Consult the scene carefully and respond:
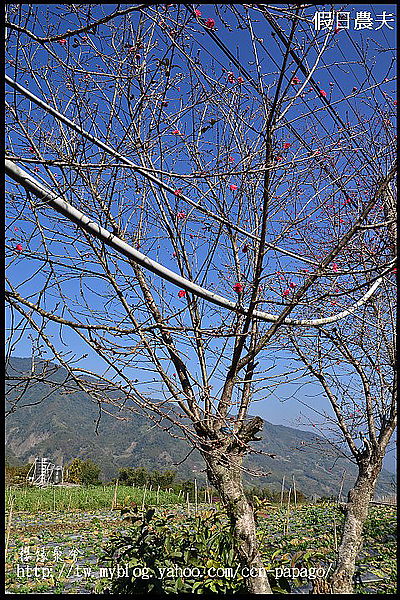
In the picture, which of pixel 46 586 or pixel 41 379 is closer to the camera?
pixel 41 379

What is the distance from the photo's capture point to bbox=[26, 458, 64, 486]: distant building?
34.0 ft

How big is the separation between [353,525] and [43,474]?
875cm

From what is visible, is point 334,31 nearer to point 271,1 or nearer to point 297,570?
point 271,1

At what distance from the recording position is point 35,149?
1.84 meters

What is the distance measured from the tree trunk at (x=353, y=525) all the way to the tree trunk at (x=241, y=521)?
38.0 inches

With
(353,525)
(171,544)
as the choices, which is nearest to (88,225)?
(171,544)

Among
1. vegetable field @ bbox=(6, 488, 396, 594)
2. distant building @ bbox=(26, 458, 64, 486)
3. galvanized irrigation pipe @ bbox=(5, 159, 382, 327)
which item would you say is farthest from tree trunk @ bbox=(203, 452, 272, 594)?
distant building @ bbox=(26, 458, 64, 486)

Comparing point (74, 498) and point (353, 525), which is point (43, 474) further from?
point (353, 525)

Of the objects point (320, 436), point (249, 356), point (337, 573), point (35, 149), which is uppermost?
point (35, 149)

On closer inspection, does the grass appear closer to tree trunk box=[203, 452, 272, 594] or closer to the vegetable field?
the vegetable field

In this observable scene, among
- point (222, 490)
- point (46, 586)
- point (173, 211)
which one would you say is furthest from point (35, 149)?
point (46, 586)

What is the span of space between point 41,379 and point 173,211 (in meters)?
1.13

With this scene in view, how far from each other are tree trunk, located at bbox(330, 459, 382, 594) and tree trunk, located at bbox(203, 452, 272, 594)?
3.16 ft

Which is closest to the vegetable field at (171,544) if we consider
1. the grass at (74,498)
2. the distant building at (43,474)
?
the grass at (74,498)
